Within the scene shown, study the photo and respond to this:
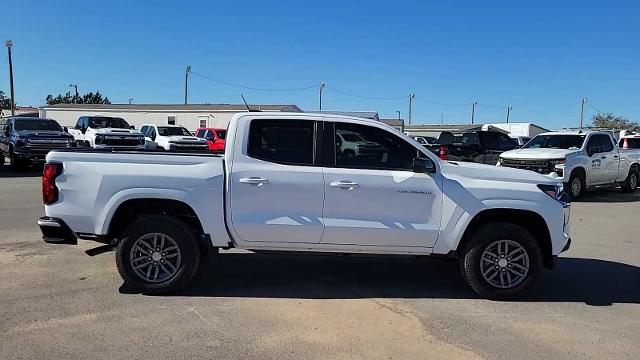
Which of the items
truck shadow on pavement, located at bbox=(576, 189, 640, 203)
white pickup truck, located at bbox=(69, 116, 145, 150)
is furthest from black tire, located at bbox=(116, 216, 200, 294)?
white pickup truck, located at bbox=(69, 116, 145, 150)

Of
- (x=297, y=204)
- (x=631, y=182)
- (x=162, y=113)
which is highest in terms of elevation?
(x=162, y=113)

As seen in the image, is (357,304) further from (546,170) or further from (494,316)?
(546,170)

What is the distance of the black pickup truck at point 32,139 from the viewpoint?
19078 mm

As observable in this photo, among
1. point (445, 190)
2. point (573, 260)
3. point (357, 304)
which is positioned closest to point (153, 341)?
point (357, 304)

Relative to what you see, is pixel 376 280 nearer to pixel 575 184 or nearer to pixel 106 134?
pixel 575 184

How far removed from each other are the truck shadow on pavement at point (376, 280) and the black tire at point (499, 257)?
0.21 m

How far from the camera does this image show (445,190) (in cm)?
556

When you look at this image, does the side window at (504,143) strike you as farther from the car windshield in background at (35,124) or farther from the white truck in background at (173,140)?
the car windshield in background at (35,124)

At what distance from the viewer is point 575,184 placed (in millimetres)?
14703

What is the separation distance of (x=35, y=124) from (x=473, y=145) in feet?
52.6

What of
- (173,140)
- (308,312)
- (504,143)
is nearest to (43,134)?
(173,140)

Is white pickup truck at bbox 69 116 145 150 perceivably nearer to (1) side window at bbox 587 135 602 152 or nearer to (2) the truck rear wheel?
(2) the truck rear wheel

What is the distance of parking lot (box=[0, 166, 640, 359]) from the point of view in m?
4.38

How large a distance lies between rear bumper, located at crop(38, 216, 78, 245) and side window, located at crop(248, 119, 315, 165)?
1938mm
